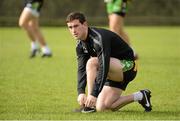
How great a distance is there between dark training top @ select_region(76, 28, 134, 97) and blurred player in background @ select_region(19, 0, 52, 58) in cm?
644

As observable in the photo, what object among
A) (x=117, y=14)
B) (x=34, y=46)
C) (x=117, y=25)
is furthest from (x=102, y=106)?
(x=34, y=46)

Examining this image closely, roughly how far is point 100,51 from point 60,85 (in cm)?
255

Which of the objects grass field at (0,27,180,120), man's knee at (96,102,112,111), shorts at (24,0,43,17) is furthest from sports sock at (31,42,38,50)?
man's knee at (96,102,112,111)

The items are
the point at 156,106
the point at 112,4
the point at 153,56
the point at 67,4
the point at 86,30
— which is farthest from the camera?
the point at 67,4

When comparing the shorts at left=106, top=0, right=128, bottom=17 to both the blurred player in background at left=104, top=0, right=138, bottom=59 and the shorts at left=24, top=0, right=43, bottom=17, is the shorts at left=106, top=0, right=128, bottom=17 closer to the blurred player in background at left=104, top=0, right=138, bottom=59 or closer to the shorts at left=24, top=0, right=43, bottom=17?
the blurred player in background at left=104, top=0, right=138, bottom=59

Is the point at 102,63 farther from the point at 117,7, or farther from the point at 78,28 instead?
the point at 117,7

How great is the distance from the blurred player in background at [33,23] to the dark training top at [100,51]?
6.44 m

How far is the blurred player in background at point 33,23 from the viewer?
12.9 metres

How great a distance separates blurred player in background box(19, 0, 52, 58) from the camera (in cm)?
1287

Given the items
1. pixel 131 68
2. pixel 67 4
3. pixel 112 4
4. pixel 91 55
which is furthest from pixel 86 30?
pixel 67 4

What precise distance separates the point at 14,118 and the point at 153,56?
8.06m

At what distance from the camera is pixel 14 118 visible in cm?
588

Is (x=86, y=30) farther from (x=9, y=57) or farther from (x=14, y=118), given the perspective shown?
(x=9, y=57)

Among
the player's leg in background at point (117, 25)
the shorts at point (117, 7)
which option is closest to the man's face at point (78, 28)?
the player's leg in background at point (117, 25)
